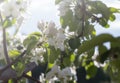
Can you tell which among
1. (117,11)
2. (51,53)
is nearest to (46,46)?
(51,53)

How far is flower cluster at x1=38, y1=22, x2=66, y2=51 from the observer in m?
1.01

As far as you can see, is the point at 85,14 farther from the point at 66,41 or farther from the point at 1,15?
the point at 1,15

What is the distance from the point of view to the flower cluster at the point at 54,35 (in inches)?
39.8

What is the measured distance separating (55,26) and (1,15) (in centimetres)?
18

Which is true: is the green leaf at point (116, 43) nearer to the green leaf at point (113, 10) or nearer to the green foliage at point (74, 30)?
the green foliage at point (74, 30)

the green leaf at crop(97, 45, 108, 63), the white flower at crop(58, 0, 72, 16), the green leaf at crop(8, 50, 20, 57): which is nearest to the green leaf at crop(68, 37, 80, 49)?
the white flower at crop(58, 0, 72, 16)

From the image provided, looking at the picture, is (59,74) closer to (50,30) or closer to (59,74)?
(59,74)

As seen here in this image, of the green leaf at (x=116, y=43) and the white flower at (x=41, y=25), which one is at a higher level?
the white flower at (x=41, y=25)

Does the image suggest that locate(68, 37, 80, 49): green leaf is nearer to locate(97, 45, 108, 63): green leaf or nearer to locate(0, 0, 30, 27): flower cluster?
locate(0, 0, 30, 27): flower cluster

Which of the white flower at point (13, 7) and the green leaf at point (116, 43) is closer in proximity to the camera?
the green leaf at point (116, 43)

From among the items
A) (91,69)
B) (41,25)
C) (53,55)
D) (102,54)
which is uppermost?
(41,25)

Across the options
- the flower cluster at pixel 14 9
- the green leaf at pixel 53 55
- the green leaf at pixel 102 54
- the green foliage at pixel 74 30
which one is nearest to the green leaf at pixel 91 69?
the green foliage at pixel 74 30

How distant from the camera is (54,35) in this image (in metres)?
1.04

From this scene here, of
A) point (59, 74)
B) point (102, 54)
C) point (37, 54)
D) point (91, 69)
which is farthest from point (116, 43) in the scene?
point (37, 54)
